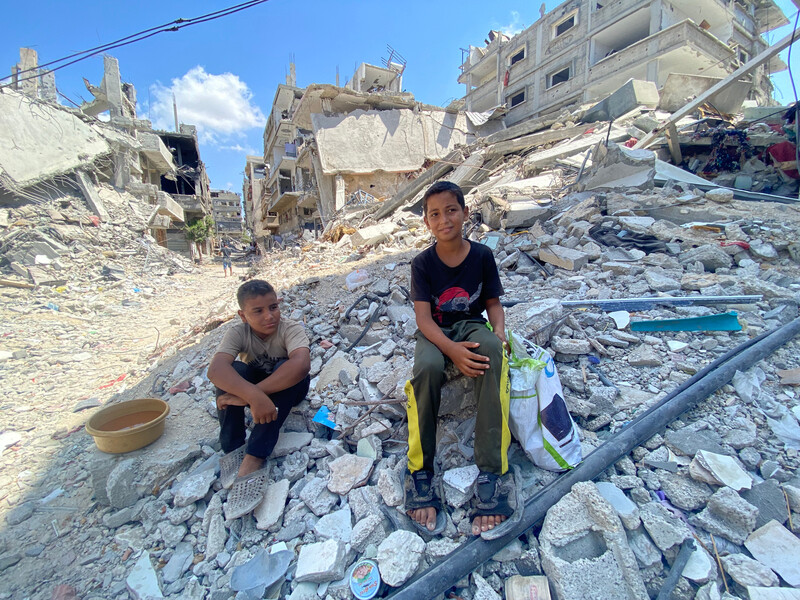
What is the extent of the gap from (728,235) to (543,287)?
2.60 metres

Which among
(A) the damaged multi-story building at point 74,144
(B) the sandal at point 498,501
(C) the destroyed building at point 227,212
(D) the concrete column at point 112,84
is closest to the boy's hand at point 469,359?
(B) the sandal at point 498,501

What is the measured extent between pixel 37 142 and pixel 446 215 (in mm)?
14034

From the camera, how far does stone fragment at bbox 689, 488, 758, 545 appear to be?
1427 millimetres

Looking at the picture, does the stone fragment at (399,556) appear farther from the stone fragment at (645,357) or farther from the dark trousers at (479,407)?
the stone fragment at (645,357)

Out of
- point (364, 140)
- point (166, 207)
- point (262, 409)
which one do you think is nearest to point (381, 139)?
point (364, 140)

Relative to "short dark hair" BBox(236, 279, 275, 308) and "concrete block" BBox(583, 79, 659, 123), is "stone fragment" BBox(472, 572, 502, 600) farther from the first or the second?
"concrete block" BBox(583, 79, 659, 123)

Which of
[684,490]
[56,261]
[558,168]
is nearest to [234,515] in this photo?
[684,490]

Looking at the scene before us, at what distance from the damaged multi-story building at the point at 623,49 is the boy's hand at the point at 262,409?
15538 millimetres

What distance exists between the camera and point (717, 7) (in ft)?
58.1

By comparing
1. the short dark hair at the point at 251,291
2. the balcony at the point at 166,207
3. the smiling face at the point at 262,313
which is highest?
the balcony at the point at 166,207

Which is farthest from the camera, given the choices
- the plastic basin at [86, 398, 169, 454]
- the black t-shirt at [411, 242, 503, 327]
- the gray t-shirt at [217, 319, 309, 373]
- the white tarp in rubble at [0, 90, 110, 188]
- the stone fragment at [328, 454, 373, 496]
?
the white tarp in rubble at [0, 90, 110, 188]

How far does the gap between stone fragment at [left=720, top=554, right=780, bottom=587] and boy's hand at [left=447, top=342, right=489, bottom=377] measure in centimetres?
119

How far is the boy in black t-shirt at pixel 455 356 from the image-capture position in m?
1.65

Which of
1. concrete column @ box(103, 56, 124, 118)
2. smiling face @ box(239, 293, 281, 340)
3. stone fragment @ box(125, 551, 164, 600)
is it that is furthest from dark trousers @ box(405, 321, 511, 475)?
concrete column @ box(103, 56, 124, 118)
